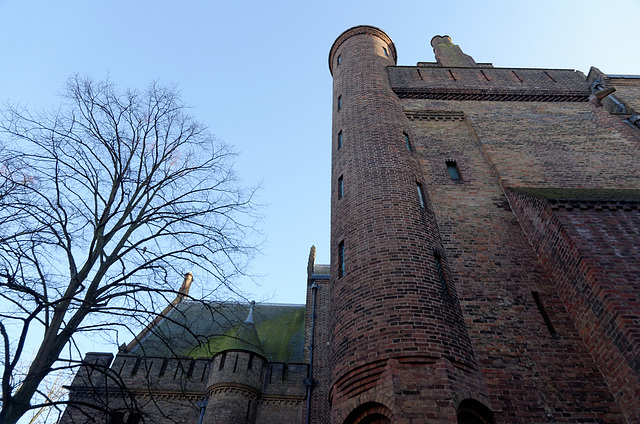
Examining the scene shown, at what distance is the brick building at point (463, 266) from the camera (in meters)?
6.94

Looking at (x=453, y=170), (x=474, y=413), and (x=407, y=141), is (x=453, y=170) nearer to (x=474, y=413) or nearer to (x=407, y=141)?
(x=407, y=141)

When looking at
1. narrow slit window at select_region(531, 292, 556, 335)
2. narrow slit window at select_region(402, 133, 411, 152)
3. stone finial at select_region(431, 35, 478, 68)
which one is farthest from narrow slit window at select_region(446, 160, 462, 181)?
stone finial at select_region(431, 35, 478, 68)

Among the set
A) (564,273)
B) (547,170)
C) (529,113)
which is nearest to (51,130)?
(564,273)

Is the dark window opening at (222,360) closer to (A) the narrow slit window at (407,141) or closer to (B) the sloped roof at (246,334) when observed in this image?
(B) the sloped roof at (246,334)

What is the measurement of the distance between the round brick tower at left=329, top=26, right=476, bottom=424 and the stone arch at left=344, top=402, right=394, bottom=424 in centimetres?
2

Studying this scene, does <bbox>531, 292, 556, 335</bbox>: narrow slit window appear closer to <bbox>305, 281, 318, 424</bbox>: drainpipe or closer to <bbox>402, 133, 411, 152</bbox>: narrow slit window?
<bbox>402, 133, 411, 152</bbox>: narrow slit window

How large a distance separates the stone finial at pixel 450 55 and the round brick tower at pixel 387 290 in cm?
1273

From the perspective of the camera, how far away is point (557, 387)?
7242mm

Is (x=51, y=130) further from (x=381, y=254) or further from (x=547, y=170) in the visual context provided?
(x=547, y=170)


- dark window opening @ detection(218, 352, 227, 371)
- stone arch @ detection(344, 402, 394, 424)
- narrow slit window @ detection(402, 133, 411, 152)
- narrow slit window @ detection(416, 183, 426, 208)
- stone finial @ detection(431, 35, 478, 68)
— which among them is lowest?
stone arch @ detection(344, 402, 394, 424)

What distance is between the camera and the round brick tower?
21.9 feet

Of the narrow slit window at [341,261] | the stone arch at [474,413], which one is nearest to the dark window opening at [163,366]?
the narrow slit window at [341,261]

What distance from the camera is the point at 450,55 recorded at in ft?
80.6

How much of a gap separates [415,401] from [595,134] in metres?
12.0
